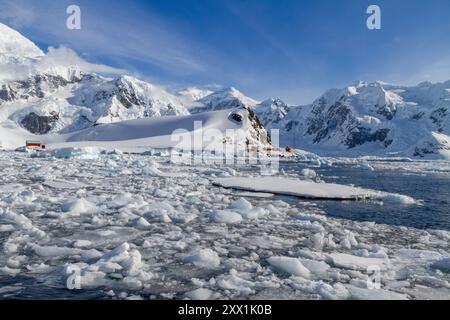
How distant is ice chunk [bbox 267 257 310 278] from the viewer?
6844mm

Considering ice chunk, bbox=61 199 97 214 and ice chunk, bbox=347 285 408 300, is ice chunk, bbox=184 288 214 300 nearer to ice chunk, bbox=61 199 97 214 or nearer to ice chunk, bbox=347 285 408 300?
ice chunk, bbox=347 285 408 300

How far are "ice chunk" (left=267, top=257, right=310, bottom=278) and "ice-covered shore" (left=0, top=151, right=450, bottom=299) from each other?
21 millimetres

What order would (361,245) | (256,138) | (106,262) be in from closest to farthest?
(106,262) → (361,245) → (256,138)

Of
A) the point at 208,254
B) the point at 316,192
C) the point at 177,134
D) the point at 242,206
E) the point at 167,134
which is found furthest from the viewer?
the point at 167,134

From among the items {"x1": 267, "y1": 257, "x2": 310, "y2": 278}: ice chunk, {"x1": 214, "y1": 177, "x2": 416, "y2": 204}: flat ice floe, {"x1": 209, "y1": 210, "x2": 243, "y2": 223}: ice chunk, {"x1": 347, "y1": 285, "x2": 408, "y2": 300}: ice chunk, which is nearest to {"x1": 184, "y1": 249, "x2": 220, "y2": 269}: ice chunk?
{"x1": 267, "y1": 257, "x2": 310, "y2": 278}: ice chunk

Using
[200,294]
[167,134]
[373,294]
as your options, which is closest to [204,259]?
[200,294]

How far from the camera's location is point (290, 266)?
6.98 meters

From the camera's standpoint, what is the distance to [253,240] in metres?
9.17

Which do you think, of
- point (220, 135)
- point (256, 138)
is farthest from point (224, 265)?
point (256, 138)

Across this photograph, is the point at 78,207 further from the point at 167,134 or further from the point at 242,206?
the point at 167,134

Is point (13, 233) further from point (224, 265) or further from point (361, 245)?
point (361, 245)

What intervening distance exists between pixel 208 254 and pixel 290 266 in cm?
165
